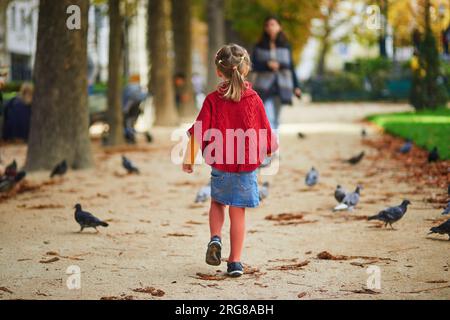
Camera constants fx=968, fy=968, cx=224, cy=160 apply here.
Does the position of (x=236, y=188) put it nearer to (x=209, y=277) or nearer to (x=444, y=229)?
(x=209, y=277)

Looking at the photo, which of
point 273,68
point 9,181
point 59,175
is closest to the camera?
point 9,181

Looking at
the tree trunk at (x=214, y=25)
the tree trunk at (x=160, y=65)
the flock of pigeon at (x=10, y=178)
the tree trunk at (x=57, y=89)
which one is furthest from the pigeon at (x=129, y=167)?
the tree trunk at (x=214, y=25)

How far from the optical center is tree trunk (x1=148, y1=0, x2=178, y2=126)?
25641 mm

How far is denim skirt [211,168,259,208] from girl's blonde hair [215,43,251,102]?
57cm

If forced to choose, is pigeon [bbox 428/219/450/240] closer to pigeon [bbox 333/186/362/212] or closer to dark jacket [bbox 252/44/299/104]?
pigeon [bbox 333/186/362/212]

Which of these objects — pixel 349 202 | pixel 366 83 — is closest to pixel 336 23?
pixel 366 83

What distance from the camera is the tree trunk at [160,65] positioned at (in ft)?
84.1

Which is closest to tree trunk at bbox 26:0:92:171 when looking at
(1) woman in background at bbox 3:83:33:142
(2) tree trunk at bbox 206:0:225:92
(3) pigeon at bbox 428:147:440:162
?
(3) pigeon at bbox 428:147:440:162

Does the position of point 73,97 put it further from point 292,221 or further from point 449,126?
point 449,126

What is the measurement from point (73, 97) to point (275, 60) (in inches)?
123

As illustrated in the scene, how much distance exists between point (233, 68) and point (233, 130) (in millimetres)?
459

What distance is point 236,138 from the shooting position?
7082mm

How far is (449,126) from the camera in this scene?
1900cm
